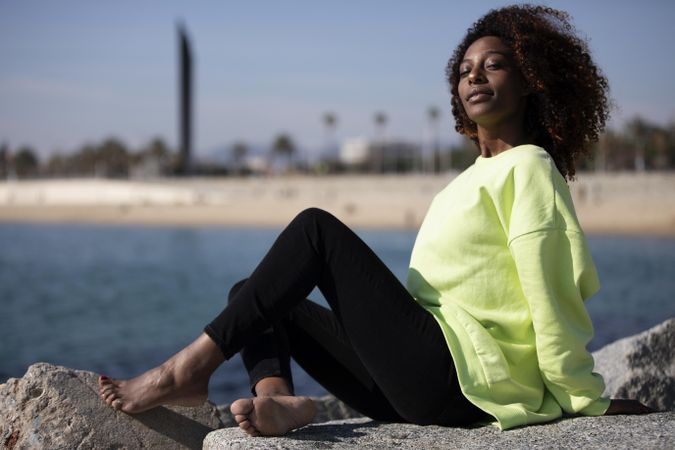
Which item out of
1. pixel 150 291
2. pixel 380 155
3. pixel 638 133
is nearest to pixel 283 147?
pixel 380 155

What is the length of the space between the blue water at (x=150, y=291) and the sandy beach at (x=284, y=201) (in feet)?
6.96

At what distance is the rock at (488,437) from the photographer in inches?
80.5

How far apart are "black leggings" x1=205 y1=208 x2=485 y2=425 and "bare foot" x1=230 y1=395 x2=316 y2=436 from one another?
0.12 m

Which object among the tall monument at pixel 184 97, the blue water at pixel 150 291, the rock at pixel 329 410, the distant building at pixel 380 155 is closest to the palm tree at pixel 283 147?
the distant building at pixel 380 155

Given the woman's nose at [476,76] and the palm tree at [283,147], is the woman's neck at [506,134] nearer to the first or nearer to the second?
the woman's nose at [476,76]

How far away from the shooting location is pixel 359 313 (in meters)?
2.18

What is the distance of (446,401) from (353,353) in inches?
12.4

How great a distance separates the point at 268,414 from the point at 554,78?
3.98 ft

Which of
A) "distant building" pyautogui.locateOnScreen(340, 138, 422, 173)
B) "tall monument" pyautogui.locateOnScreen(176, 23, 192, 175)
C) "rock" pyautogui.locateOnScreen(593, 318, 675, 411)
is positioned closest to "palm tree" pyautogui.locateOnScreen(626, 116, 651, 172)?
"distant building" pyautogui.locateOnScreen(340, 138, 422, 173)

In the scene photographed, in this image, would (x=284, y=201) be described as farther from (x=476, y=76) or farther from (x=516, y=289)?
(x=516, y=289)

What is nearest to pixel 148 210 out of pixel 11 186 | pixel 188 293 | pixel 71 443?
pixel 11 186

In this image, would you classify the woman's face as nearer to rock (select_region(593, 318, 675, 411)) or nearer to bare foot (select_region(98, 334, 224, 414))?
bare foot (select_region(98, 334, 224, 414))

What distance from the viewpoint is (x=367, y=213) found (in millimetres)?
29328

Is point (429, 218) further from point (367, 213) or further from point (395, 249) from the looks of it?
point (367, 213)
